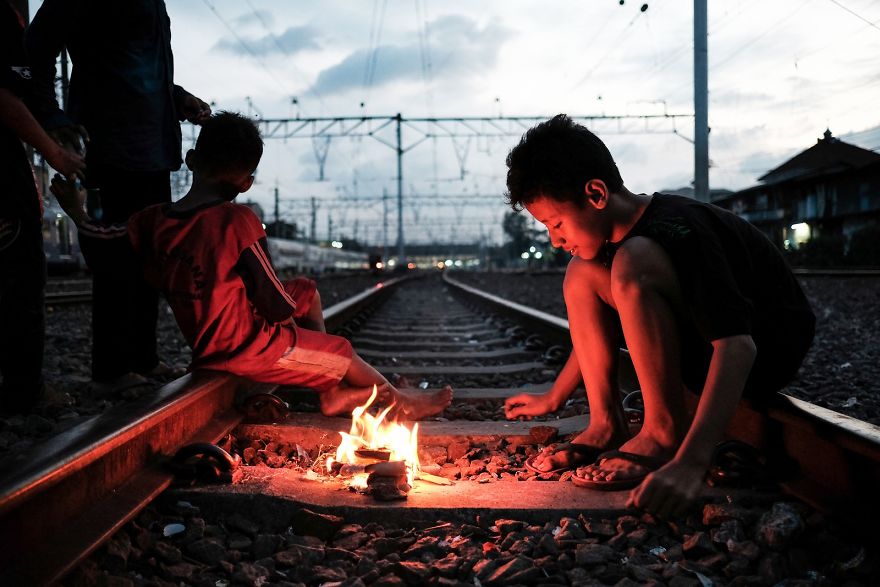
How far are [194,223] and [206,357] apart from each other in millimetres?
550

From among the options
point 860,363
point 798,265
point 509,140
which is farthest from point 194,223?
point 798,265

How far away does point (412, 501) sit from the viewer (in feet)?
6.15

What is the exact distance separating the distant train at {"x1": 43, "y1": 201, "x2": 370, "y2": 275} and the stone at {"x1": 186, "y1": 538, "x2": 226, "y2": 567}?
26.0 ft

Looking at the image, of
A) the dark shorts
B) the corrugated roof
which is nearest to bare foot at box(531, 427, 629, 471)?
the dark shorts

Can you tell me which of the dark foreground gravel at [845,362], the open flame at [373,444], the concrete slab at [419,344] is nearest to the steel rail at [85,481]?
the open flame at [373,444]

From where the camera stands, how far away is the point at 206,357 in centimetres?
277

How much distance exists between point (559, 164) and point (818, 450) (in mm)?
1038

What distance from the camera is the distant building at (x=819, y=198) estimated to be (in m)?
30.8

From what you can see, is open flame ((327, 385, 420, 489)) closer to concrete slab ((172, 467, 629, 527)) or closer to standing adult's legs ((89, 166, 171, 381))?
concrete slab ((172, 467, 629, 527))

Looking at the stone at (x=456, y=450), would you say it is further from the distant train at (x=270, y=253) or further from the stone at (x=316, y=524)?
the distant train at (x=270, y=253)

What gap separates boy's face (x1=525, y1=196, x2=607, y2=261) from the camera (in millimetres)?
2041

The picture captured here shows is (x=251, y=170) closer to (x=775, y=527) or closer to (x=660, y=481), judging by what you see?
(x=660, y=481)

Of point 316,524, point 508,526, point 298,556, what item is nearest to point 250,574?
point 298,556

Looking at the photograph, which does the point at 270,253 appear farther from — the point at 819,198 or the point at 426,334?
the point at 819,198
